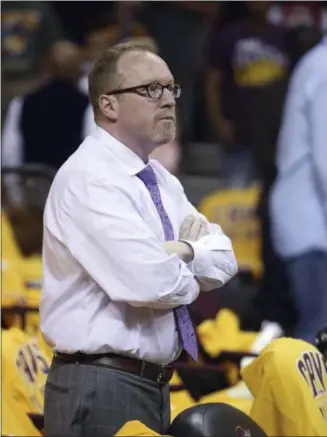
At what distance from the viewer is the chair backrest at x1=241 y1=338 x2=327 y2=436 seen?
4414 mm

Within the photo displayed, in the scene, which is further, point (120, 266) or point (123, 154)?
point (123, 154)

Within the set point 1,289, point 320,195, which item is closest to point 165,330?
point 1,289

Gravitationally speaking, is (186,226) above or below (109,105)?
below

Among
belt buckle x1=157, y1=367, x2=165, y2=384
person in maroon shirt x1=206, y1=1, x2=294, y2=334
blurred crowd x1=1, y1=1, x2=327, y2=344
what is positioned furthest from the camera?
person in maroon shirt x1=206, y1=1, x2=294, y2=334

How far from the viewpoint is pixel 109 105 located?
4066 millimetres

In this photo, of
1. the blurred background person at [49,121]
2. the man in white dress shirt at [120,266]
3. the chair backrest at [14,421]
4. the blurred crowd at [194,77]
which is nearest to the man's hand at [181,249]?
the man in white dress shirt at [120,266]

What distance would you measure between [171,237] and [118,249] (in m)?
0.31

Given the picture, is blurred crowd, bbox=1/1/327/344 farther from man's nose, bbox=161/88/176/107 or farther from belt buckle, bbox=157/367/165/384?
man's nose, bbox=161/88/176/107

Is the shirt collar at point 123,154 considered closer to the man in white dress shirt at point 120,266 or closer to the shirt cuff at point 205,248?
the man in white dress shirt at point 120,266

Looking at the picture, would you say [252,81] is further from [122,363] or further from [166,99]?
[122,363]

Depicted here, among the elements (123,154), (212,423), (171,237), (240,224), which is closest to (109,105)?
(123,154)

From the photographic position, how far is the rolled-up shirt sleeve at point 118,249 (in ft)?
12.5

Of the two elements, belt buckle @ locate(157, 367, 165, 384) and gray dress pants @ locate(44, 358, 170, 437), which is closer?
gray dress pants @ locate(44, 358, 170, 437)

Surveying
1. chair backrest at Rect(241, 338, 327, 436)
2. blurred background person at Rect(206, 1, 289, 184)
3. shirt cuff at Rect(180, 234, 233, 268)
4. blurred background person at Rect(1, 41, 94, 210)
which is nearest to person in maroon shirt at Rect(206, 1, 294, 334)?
blurred background person at Rect(206, 1, 289, 184)
